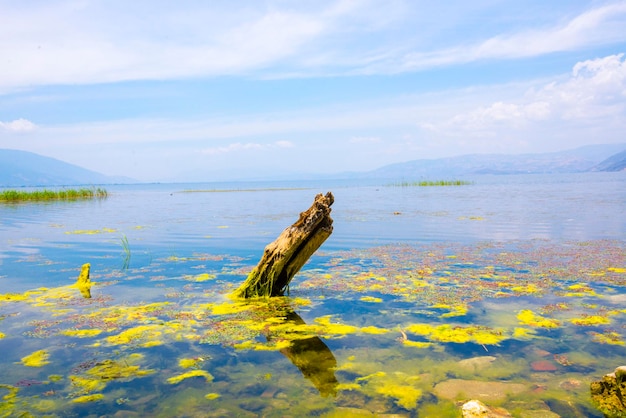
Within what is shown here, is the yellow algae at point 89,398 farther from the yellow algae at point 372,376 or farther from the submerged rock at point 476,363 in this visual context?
the submerged rock at point 476,363

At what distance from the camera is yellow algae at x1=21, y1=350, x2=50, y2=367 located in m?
6.99

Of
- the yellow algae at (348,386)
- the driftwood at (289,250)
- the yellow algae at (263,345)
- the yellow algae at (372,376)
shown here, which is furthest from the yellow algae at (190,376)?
the driftwood at (289,250)

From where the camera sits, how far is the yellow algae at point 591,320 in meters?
8.34

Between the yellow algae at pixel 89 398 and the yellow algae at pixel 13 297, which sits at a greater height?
the yellow algae at pixel 13 297

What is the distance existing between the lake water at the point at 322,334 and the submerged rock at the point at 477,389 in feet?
0.08

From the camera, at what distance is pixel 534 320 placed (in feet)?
28.6

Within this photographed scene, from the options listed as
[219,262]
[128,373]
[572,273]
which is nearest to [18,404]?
[128,373]

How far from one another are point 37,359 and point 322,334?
444 cm

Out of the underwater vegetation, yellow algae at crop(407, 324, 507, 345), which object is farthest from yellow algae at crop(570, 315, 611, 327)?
yellow algae at crop(407, 324, 507, 345)

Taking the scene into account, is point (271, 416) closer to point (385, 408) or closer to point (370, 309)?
point (385, 408)

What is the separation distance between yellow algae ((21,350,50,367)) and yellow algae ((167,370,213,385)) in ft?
Answer: 6.83

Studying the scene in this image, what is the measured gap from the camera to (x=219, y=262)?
15609mm

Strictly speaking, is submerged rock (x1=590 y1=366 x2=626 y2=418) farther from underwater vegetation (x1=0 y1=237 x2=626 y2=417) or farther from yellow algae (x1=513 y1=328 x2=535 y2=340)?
yellow algae (x1=513 y1=328 x2=535 y2=340)

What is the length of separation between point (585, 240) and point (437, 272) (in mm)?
8782
